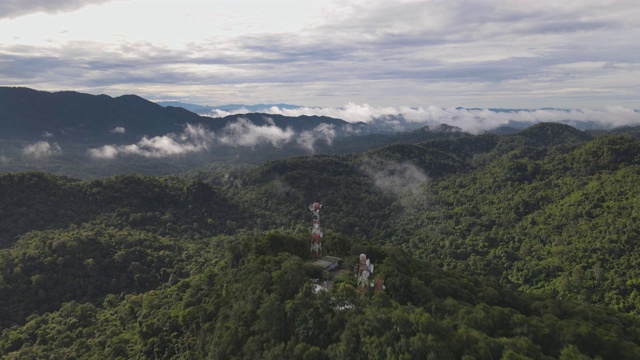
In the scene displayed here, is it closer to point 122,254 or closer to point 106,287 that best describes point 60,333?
point 106,287

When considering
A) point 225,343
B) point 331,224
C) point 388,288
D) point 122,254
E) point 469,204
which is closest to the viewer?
point 225,343

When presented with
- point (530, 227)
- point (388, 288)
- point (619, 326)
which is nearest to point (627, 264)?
point (530, 227)

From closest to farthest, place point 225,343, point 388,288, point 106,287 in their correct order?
point 225,343 → point 388,288 → point 106,287

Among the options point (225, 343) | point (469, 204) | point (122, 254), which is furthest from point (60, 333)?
point (469, 204)

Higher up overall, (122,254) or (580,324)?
(580,324)

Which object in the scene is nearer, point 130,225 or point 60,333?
point 60,333

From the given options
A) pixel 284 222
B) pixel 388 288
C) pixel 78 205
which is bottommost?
pixel 284 222

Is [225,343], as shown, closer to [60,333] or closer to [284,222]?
[60,333]
